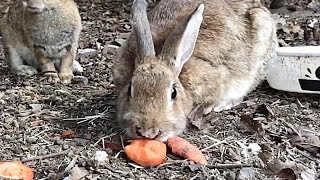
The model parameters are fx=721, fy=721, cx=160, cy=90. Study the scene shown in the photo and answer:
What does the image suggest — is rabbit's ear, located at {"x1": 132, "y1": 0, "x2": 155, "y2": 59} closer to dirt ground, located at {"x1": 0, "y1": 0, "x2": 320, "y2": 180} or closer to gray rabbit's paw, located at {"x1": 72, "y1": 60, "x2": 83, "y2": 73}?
dirt ground, located at {"x1": 0, "y1": 0, "x2": 320, "y2": 180}

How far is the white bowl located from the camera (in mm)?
5648

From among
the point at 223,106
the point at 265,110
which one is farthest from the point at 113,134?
the point at 265,110

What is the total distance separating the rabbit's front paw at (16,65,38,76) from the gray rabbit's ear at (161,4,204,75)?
196cm

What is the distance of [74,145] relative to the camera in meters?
4.67

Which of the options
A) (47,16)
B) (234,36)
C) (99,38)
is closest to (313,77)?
(234,36)

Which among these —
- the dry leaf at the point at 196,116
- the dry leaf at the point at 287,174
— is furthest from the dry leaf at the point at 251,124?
the dry leaf at the point at 287,174

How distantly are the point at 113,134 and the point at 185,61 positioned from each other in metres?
0.71

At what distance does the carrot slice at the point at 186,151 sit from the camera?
14.7ft

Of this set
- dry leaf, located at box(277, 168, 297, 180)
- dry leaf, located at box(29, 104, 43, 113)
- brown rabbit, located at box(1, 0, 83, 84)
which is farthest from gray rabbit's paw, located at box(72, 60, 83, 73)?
dry leaf, located at box(277, 168, 297, 180)

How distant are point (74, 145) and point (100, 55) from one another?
8.26 feet

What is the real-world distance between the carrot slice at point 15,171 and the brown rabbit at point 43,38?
206 cm

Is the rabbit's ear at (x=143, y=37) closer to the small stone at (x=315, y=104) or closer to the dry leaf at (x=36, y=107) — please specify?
the dry leaf at (x=36, y=107)

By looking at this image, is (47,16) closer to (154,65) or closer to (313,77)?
(154,65)

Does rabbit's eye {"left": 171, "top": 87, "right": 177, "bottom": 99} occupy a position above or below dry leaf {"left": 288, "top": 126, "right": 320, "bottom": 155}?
above
